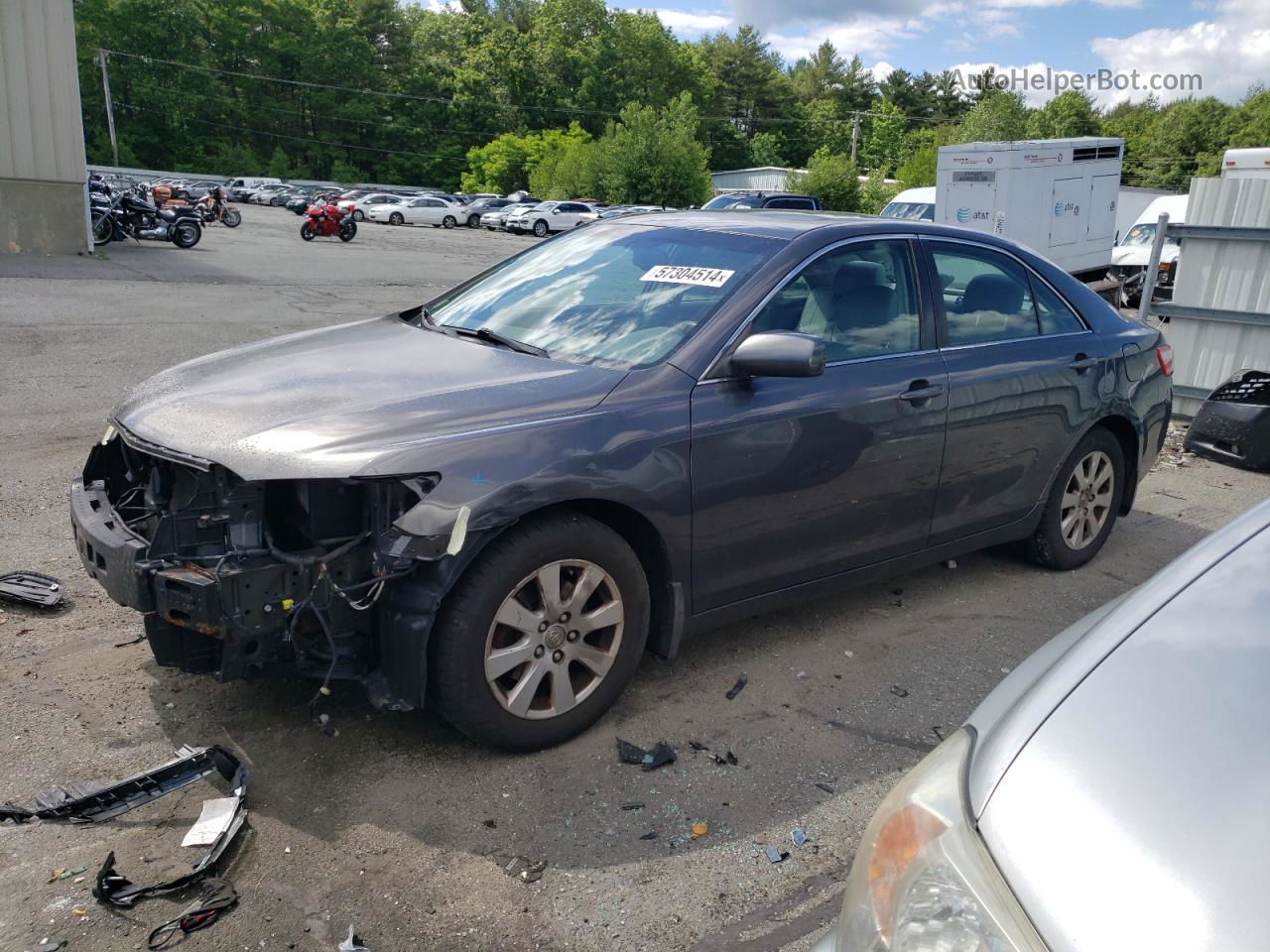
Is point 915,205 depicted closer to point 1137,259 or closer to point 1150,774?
point 1137,259

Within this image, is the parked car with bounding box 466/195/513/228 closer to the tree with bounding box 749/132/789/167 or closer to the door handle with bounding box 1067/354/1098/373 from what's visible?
the door handle with bounding box 1067/354/1098/373

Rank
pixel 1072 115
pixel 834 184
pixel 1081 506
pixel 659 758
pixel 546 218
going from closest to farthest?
pixel 659 758 → pixel 1081 506 → pixel 546 218 → pixel 834 184 → pixel 1072 115

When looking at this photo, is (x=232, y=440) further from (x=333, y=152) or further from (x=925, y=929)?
(x=333, y=152)

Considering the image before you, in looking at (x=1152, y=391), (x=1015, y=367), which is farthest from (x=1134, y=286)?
(x=1015, y=367)

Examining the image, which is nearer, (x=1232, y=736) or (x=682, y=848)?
(x=1232, y=736)

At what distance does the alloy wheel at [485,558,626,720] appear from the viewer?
10.5 ft

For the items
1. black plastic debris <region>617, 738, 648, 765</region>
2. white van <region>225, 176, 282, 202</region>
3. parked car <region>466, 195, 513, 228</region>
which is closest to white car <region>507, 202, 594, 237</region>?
parked car <region>466, 195, 513, 228</region>

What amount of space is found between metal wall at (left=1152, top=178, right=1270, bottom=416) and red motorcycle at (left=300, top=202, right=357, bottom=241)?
26.4 meters

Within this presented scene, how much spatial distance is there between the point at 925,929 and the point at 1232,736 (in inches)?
20.6

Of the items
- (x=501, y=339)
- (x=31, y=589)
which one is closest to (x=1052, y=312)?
(x=501, y=339)

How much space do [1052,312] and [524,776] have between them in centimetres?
342

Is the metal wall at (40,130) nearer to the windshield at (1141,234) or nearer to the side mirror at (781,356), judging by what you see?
the side mirror at (781,356)

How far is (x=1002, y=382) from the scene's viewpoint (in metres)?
4.55

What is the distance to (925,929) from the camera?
4.77 feet
